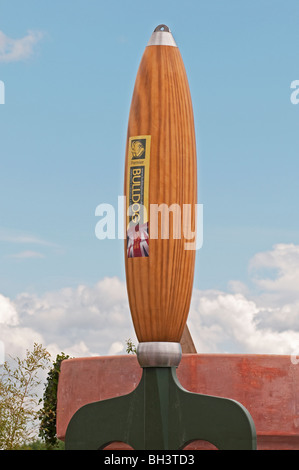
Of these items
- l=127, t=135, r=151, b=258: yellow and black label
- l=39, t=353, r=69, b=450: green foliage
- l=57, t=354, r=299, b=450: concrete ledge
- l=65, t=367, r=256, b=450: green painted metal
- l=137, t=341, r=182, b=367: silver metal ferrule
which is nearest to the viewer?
l=65, t=367, r=256, b=450: green painted metal

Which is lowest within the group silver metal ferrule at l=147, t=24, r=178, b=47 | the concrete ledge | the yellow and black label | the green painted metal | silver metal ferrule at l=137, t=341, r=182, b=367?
the green painted metal

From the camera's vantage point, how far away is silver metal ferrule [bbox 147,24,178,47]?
21.5ft

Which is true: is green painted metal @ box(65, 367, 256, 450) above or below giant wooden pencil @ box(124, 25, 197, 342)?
below

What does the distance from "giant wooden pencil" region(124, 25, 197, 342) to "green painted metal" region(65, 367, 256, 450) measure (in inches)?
17.1

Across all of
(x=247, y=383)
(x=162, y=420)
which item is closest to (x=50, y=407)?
(x=247, y=383)

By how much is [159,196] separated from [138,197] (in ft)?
0.67

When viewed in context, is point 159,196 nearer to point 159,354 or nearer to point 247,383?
point 159,354

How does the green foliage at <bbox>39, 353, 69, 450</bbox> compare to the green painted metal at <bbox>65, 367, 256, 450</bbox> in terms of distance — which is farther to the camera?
the green foliage at <bbox>39, 353, 69, 450</bbox>

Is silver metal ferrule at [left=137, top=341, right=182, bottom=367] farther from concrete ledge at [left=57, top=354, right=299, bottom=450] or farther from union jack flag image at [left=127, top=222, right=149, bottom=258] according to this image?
concrete ledge at [left=57, top=354, right=299, bottom=450]

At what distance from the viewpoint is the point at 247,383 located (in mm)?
8727

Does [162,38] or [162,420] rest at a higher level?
[162,38]

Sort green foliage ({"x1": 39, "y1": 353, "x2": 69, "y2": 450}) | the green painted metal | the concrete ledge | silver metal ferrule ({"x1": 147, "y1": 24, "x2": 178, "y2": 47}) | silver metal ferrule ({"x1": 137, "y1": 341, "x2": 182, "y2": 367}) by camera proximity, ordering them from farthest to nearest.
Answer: green foliage ({"x1": 39, "y1": 353, "x2": 69, "y2": 450}), the concrete ledge, silver metal ferrule ({"x1": 147, "y1": 24, "x2": 178, "y2": 47}), silver metal ferrule ({"x1": 137, "y1": 341, "x2": 182, "y2": 367}), the green painted metal

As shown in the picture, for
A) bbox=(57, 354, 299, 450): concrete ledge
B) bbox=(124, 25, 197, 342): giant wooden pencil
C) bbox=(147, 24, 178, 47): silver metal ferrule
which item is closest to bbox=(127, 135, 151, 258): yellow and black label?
bbox=(124, 25, 197, 342): giant wooden pencil
